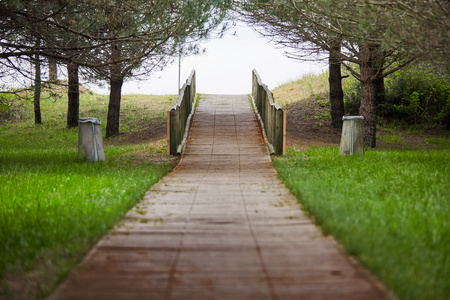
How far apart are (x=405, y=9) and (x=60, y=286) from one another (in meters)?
7.40

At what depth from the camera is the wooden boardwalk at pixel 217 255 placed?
3631mm

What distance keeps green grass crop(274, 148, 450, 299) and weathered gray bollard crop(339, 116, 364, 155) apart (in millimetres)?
1014

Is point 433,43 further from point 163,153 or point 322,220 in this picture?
point 163,153

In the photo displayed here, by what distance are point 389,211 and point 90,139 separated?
25.4ft

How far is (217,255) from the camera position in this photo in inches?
175

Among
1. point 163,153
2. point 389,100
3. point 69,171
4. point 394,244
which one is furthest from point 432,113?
point 394,244

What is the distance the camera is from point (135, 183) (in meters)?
8.30

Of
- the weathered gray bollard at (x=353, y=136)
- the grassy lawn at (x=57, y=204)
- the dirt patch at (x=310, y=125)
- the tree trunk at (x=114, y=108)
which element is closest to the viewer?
the grassy lawn at (x=57, y=204)

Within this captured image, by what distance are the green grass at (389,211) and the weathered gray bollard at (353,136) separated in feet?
3.33

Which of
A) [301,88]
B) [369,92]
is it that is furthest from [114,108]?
[301,88]

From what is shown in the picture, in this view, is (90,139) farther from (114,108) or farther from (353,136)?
(114,108)

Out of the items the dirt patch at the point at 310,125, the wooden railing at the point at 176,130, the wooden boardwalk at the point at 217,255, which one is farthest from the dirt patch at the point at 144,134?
the wooden boardwalk at the point at 217,255

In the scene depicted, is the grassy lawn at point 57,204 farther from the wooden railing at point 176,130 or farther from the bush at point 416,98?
the bush at point 416,98

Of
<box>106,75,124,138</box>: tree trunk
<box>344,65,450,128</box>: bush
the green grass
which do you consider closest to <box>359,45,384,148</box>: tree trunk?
the green grass
